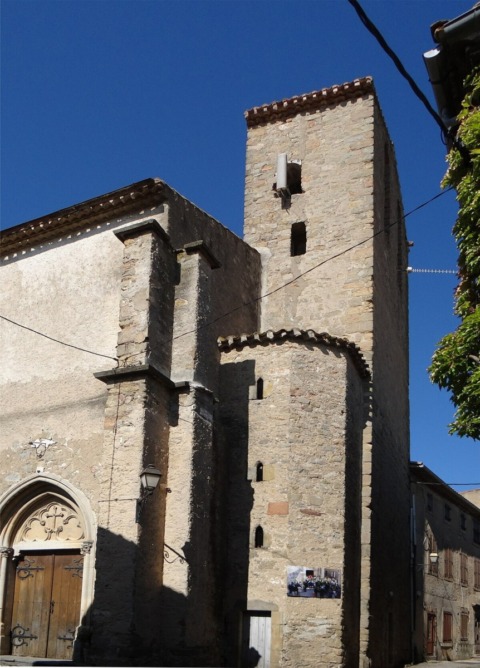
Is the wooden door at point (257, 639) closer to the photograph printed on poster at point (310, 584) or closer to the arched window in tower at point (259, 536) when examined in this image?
the photograph printed on poster at point (310, 584)

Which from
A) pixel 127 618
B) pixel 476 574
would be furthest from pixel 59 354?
pixel 476 574

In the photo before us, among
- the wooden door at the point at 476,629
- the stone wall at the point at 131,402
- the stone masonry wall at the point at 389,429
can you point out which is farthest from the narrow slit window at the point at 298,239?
the wooden door at the point at 476,629

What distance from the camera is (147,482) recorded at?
467 inches

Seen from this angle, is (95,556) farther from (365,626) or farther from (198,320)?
(365,626)

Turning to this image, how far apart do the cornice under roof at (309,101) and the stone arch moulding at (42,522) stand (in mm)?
11339

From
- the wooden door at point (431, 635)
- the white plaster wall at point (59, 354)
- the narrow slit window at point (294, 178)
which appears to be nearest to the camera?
the white plaster wall at point (59, 354)

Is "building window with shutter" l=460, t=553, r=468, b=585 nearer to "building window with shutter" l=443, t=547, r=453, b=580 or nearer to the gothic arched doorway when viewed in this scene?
"building window with shutter" l=443, t=547, r=453, b=580

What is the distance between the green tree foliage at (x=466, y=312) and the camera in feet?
33.5

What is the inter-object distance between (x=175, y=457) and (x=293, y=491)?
2.31m

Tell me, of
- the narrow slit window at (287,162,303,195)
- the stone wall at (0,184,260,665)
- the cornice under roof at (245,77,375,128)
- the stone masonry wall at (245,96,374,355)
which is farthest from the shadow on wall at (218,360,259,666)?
the cornice under roof at (245,77,375,128)

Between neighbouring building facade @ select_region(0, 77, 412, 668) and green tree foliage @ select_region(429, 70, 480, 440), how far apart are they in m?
4.37

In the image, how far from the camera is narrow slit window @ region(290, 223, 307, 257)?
1910 cm

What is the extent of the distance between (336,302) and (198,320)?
4864mm

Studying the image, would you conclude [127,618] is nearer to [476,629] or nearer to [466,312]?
[466,312]
